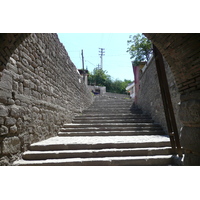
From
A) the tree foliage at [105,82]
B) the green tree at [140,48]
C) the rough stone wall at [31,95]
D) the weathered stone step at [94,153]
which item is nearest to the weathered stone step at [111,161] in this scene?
the weathered stone step at [94,153]

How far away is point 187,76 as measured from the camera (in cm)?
218

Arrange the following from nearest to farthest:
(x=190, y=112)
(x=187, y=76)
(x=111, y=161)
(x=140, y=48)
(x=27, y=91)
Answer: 1. (x=190, y=112)
2. (x=187, y=76)
3. (x=111, y=161)
4. (x=27, y=91)
5. (x=140, y=48)

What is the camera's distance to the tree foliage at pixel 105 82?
29875 millimetres

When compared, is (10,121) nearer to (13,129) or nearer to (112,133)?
(13,129)

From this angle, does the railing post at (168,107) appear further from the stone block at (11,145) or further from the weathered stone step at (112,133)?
the stone block at (11,145)

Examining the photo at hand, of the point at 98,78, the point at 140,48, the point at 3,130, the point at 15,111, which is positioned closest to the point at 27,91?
the point at 15,111

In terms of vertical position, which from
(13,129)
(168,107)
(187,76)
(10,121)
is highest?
(187,76)

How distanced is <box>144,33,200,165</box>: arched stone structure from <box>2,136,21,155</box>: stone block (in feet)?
8.38

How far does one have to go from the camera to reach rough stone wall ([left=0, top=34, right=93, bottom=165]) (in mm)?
2617

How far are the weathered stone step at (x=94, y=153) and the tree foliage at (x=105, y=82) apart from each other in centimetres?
2606

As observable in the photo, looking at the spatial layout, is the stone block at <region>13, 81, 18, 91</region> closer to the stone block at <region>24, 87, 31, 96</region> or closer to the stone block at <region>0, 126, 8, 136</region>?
the stone block at <region>24, 87, 31, 96</region>

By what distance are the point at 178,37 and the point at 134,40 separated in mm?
7739

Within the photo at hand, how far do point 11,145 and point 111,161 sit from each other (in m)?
1.72

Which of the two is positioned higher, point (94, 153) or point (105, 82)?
point (105, 82)
